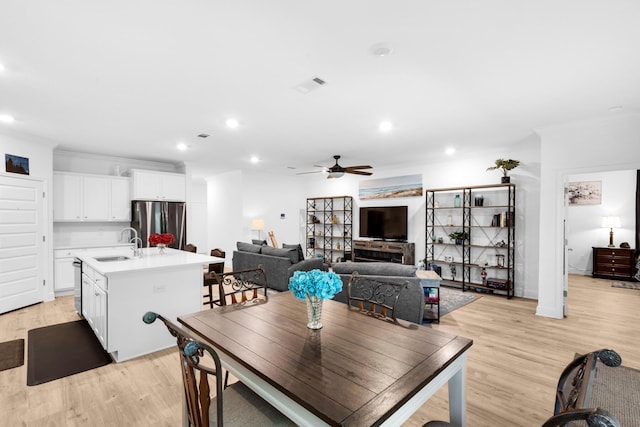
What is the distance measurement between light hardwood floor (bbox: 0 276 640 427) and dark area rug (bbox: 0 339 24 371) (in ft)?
0.51

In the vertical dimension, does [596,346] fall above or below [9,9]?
below

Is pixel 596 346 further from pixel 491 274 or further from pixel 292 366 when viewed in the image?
pixel 292 366

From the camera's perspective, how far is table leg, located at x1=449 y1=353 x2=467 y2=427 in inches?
63.7

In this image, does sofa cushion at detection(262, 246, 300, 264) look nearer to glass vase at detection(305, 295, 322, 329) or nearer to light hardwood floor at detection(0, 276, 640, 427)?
light hardwood floor at detection(0, 276, 640, 427)

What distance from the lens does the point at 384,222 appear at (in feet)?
24.6

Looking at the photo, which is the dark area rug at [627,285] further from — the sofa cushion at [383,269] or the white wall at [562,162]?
the sofa cushion at [383,269]

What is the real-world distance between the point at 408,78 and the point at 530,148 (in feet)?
12.9

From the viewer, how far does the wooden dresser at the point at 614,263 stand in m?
6.74

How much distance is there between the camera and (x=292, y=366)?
1.34 metres

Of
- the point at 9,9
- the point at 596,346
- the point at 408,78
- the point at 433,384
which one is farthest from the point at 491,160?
the point at 9,9

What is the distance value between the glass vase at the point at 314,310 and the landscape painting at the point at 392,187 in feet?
19.2

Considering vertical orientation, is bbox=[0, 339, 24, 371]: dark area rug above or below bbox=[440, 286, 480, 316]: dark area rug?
below

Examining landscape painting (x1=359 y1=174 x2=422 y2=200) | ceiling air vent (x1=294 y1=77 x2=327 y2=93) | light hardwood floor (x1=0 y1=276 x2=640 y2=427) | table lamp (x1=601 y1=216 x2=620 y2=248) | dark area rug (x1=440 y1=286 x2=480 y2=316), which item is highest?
ceiling air vent (x1=294 y1=77 x2=327 y2=93)

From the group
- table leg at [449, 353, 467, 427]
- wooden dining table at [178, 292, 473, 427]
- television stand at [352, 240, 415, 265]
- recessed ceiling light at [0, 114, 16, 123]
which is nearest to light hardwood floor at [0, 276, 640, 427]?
table leg at [449, 353, 467, 427]
